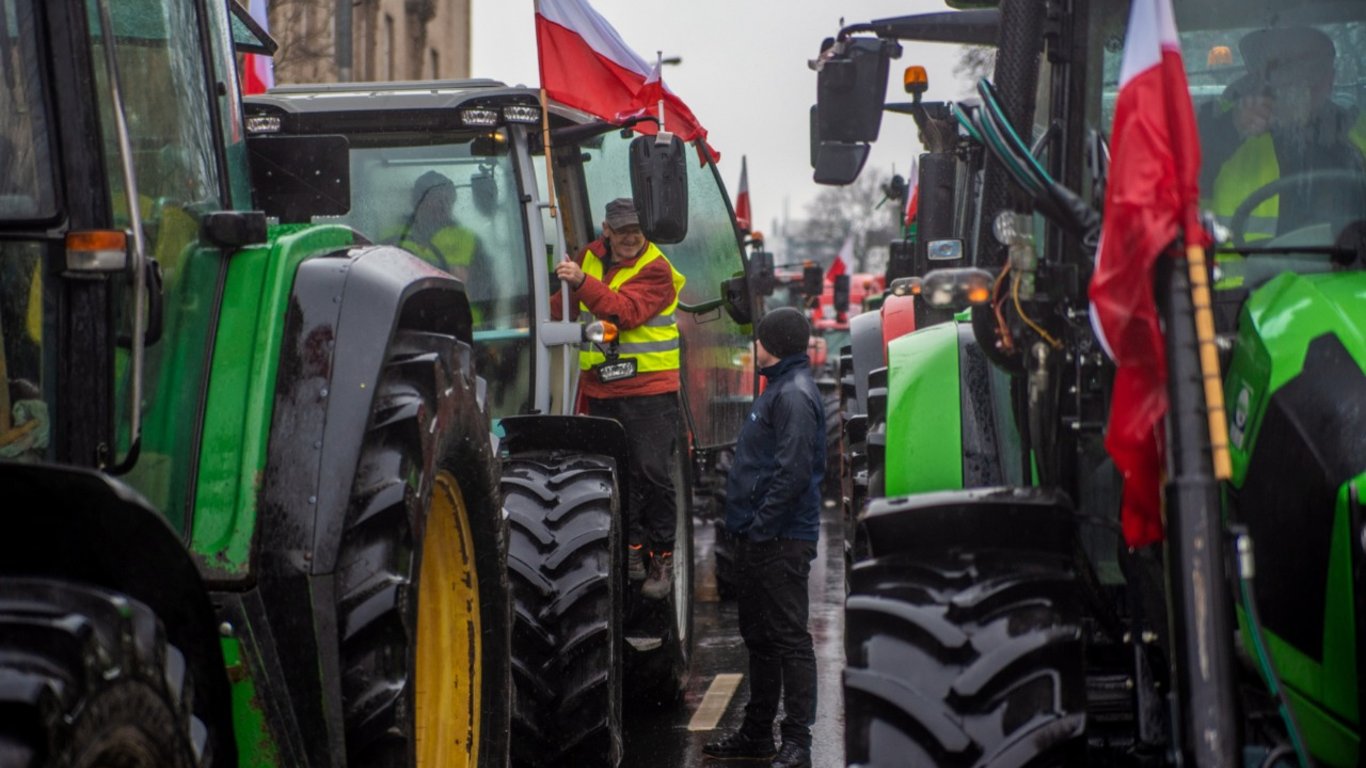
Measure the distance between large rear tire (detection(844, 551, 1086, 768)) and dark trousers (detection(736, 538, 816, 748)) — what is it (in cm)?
379

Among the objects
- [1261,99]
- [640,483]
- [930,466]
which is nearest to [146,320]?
[930,466]

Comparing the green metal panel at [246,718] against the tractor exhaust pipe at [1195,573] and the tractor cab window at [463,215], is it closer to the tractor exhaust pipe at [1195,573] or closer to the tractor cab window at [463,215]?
the tractor exhaust pipe at [1195,573]

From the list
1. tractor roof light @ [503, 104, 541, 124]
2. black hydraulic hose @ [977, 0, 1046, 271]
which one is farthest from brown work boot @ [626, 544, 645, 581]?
black hydraulic hose @ [977, 0, 1046, 271]

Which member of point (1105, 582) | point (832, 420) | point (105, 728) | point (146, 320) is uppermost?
point (146, 320)

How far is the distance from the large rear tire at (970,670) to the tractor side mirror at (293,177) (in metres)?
1.68

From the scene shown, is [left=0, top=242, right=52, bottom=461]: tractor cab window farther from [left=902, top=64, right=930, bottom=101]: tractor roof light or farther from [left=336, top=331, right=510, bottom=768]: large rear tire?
[left=902, top=64, right=930, bottom=101]: tractor roof light

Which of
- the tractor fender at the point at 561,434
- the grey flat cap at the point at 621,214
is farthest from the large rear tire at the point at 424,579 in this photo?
the grey flat cap at the point at 621,214

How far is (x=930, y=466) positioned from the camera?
15.3 ft

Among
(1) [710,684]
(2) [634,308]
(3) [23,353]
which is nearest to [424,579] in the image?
(3) [23,353]

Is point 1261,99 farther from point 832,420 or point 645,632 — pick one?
point 832,420

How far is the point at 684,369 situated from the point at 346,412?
529 cm

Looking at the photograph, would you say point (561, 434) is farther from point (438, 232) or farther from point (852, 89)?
point (852, 89)

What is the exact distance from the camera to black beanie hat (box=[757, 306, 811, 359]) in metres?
7.67

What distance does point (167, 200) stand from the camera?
12.8ft
